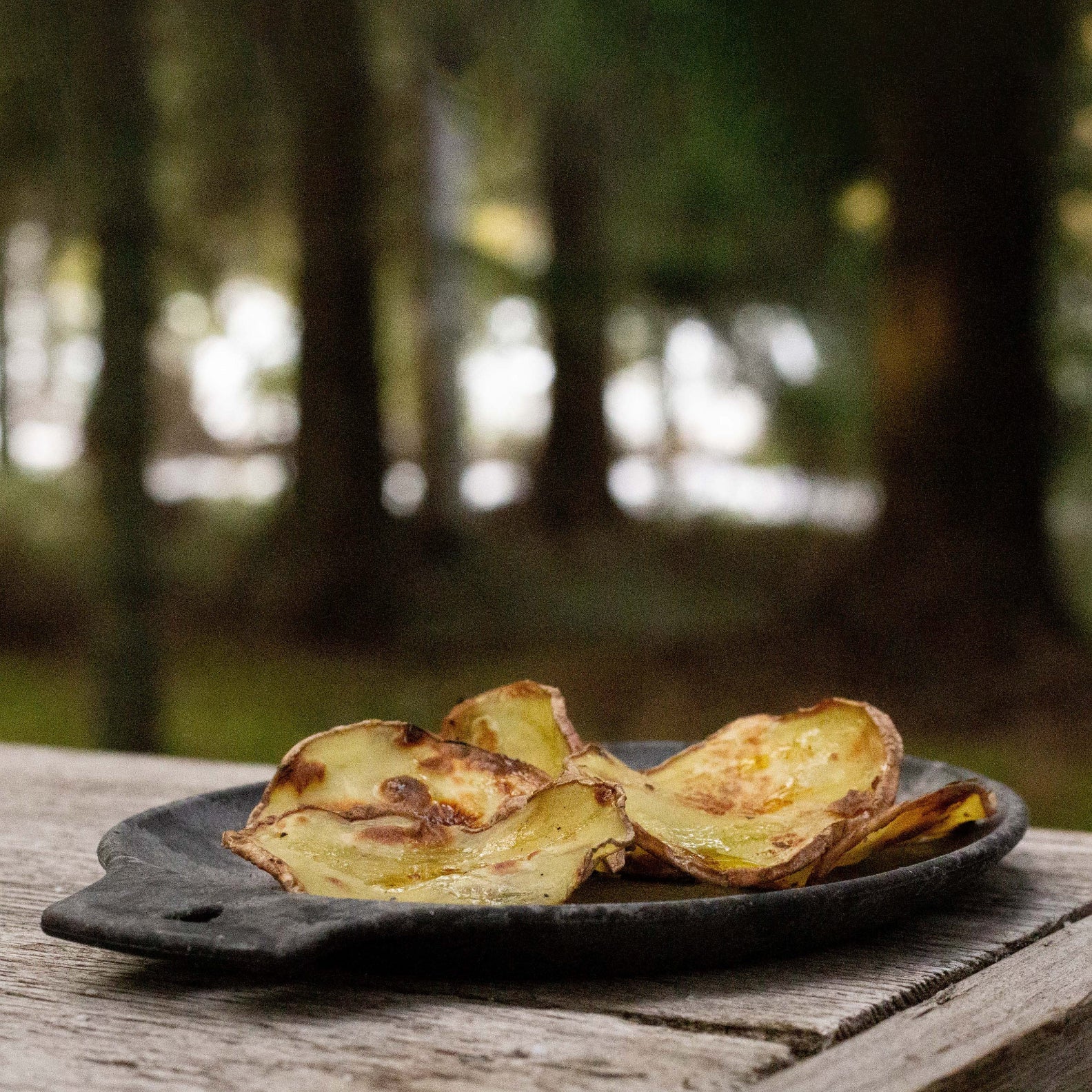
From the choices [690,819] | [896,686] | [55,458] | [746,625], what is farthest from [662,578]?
[55,458]

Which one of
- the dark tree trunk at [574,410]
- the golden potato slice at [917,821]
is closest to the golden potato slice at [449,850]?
the golden potato slice at [917,821]

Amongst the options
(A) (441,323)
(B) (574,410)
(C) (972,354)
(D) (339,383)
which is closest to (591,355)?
(B) (574,410)

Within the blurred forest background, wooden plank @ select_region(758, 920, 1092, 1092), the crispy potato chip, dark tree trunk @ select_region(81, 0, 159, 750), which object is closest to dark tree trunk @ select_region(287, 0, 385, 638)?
the blurred forest background

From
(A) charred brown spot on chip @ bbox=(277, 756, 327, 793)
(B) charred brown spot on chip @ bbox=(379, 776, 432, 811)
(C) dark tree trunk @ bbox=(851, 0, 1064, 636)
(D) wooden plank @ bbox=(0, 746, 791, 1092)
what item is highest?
(C) dark tree trunk @ bbox=(851, 0, 1064, 636)

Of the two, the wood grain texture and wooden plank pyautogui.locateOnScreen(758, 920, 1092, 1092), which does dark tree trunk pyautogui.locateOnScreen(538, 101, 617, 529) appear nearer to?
the wood grain texture

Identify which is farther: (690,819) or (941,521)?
(941,521)

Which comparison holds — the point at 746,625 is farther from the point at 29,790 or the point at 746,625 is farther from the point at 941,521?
the point at 29,790
